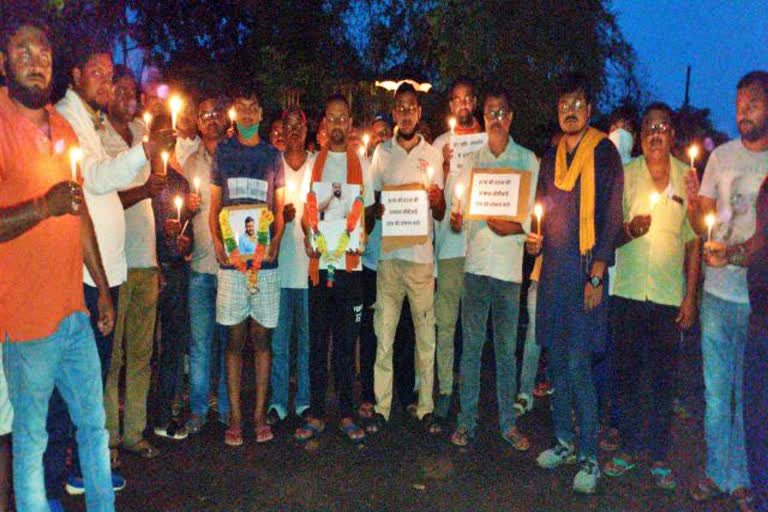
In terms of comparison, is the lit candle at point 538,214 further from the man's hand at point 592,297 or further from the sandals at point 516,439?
the sandals at point 516,439

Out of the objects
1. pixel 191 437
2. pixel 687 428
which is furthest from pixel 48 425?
pixel 687 428

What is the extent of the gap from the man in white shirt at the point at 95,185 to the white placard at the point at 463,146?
2983 millimetres

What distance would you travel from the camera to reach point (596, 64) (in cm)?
1672

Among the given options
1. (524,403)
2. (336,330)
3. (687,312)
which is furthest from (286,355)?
(687,312)

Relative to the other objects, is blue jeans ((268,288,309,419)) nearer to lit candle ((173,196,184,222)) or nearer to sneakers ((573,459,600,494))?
lit candle ((173,196,184,222))

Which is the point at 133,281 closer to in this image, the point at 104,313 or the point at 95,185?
the point at 104,313

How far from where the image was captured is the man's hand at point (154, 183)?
4.72 m

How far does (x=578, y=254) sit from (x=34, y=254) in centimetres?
368

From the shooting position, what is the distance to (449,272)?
6168mm

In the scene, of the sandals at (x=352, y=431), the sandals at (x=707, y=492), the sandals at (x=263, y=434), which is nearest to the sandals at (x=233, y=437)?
the sandals at (x=263, y=434)

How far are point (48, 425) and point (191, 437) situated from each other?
1.73 metres

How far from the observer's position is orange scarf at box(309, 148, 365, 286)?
5.83m

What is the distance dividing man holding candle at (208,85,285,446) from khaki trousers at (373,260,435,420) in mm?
983

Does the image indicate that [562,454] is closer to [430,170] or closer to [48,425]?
[430,170]
